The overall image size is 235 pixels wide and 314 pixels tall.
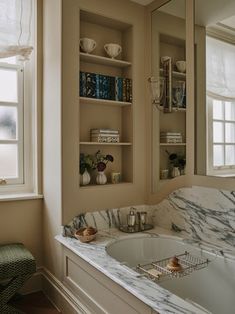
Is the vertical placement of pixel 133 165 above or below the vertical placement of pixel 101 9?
below

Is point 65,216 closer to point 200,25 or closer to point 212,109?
point 212,109

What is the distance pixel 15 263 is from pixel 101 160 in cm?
104

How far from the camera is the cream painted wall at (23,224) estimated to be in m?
2.38

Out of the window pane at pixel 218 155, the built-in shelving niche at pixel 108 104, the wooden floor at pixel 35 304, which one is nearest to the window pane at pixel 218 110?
the window pane at pixel 218 155

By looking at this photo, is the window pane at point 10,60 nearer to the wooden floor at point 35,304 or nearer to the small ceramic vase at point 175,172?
the small ceramic vase at point 175,172

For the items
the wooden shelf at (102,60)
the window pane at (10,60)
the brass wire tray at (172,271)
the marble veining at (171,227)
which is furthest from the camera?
the window pane at (10,60)

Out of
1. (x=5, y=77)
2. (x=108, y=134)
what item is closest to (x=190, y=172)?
(x=108, y=134)

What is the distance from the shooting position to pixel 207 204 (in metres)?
2.05

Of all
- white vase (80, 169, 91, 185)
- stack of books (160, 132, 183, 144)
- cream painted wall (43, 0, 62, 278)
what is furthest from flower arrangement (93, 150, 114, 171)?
stack of books (160, 132, 183, 144)

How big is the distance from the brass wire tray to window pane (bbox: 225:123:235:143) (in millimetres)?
815

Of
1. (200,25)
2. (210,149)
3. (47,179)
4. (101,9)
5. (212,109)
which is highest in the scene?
(101,9)

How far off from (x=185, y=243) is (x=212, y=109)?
0.99 m

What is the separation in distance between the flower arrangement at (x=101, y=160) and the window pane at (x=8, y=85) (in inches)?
35.1

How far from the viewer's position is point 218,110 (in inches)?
80.5
